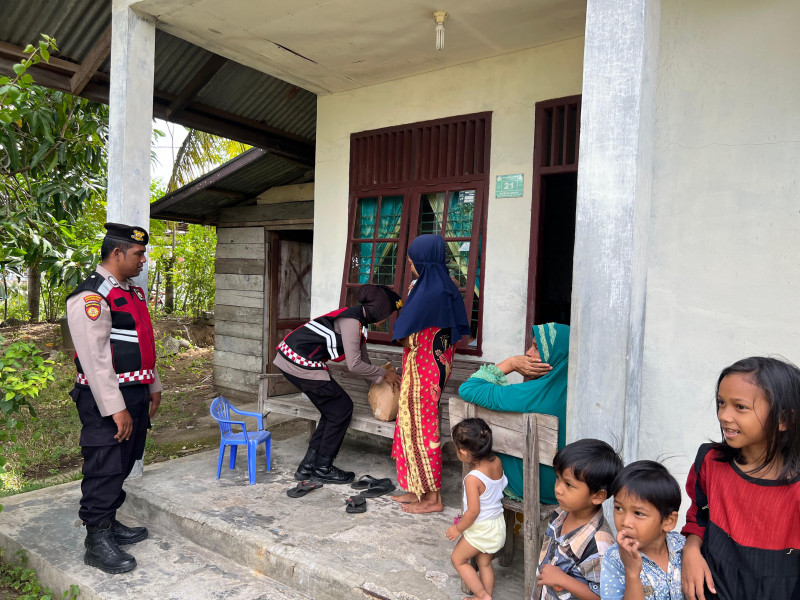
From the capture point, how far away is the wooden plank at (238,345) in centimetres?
838

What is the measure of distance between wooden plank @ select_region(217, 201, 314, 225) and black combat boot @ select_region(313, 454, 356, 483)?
4248 millimetres

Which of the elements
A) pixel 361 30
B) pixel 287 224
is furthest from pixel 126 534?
pixel 287 224

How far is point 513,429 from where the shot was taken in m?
2.74

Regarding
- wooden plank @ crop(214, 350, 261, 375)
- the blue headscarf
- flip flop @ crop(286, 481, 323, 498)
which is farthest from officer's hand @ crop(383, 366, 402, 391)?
wooden plank @ crop(214, 350, 261, 375)

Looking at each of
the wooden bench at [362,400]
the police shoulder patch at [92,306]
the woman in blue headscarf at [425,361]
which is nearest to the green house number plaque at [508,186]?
the woman in blue headscarf at [425,361]

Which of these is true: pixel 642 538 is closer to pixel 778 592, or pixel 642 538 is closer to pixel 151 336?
pixel 778 592

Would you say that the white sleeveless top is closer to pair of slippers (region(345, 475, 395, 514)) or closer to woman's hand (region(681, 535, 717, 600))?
woman's hand (region(681, 535, 717, 600))

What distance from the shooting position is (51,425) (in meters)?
6.89

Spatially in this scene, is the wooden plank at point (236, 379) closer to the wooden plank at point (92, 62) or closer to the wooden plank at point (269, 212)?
the wooden plank at point (269, 212)

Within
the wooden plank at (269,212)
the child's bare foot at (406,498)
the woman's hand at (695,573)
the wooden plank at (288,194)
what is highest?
the wooden plank at (288,194)

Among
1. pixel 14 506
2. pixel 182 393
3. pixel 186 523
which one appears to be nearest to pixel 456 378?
pixel 186 523

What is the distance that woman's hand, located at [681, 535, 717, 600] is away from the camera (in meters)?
1.62

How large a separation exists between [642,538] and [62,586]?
3072mm

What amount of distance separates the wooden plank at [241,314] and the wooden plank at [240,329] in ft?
0.16
